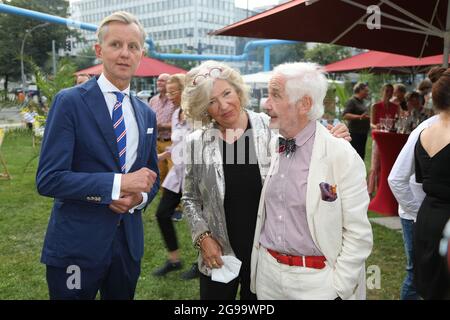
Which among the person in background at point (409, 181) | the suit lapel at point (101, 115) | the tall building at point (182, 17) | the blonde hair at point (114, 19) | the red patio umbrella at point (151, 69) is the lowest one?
the person in background at point (409, 181)

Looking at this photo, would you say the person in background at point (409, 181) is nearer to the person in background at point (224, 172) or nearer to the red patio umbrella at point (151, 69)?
the person in background at point (224, 172)

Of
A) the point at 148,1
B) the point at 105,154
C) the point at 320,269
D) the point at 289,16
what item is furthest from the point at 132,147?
the point at 148,1

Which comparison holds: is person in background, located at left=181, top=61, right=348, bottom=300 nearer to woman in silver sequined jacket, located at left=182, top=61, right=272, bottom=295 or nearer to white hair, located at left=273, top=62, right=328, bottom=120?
woman in silver sequined jacket, located at left=182, top=61, right=272, bottom=295

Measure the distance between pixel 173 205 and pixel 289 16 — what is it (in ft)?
7.95

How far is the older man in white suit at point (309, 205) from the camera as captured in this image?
6.14 ft

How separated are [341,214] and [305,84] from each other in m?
0.62

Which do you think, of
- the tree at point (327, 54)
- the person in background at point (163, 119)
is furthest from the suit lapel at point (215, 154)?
the tree at point (327, 54)

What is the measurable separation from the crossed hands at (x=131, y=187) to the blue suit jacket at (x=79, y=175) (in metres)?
0.06

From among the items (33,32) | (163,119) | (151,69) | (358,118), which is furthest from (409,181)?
(33,32)

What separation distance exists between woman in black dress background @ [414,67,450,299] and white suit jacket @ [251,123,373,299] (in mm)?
836

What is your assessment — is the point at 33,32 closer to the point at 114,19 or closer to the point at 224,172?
the point at 114,19

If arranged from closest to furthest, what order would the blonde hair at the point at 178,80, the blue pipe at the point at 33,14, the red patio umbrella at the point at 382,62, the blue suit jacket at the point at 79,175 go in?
the blue suit jacket at the point at 79,175 → the blonde hair at the point at 178,80 → the red patio umbrella at the point at 382,62 → the blue pipe at the point at 33,14

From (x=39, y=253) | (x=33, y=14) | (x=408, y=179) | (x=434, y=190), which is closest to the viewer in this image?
(x=434, y=190)

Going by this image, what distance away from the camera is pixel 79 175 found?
1.79 metres
